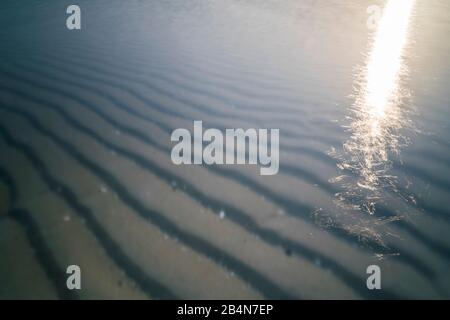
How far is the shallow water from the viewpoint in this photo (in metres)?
1.46

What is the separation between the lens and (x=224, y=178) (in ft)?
6.63

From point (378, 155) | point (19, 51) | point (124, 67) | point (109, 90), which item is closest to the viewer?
point (378, 155)

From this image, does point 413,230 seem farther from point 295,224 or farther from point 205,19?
point 205,19

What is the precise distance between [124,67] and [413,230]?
3.41 metres

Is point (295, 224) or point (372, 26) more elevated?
point (372, 26)

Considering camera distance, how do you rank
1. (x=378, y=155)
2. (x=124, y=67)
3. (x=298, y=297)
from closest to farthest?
(x=298, y=297), (x=378, y=155), (x=124, y=67)

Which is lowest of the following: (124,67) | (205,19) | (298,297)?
(298,297)

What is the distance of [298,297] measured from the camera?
1.38 meters

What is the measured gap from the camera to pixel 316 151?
2256mm

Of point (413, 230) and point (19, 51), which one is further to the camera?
point (19, 51)

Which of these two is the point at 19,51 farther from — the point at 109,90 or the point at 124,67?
the point at 109,90

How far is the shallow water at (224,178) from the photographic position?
146 centimetres

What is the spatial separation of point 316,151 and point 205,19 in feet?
15.2

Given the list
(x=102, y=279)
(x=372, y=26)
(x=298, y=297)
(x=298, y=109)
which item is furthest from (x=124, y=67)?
(x=372, y=26)
